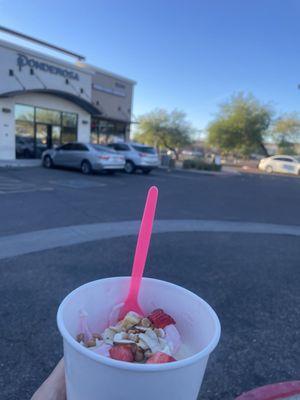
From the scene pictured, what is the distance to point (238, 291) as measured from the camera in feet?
12.3

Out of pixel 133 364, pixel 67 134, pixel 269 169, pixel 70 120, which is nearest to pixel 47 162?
pixel 67 134

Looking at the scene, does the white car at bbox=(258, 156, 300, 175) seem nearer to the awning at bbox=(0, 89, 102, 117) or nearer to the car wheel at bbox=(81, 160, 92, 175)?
the awning at bbox=(0, 89, 102, 117)

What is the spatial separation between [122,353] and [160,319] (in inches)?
13.4

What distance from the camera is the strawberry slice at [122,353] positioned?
114 cm

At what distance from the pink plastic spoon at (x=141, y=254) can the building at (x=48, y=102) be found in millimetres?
17247

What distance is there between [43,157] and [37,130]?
1.94 m

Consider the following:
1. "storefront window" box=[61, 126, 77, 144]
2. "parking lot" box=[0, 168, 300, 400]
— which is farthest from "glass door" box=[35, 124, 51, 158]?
"parking lot" box=[0, 168, 300, 400]

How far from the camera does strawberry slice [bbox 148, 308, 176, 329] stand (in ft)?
4.72

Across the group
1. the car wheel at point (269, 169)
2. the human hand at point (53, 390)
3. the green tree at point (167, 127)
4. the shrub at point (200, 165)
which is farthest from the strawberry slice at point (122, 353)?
the green tree at point (167, 127)

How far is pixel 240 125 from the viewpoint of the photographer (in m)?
34.5

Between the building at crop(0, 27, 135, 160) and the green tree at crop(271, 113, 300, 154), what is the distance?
22914 mm

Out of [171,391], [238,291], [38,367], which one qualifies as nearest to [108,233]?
[238,291]

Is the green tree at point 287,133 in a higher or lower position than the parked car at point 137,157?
higher

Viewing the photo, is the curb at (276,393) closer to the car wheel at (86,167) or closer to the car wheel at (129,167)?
the car wheel at (86,167)
